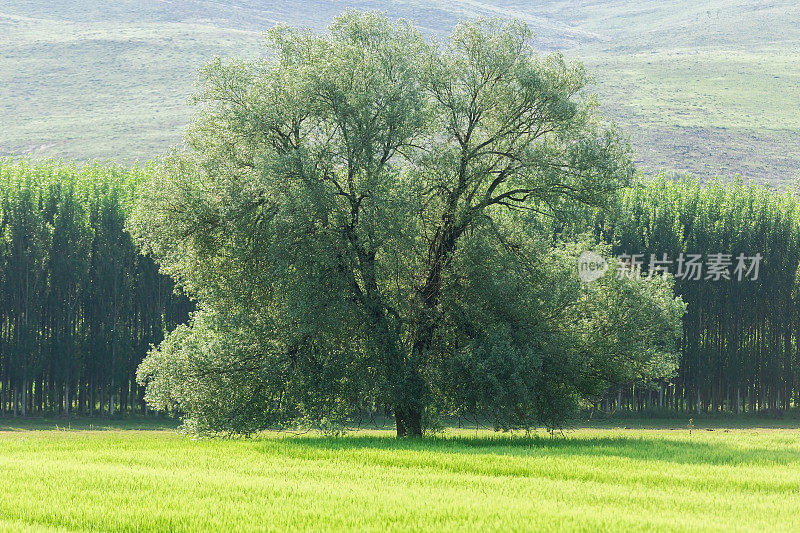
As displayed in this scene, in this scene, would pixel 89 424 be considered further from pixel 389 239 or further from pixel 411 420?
pixel 389 239

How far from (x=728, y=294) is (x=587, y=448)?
41289mm

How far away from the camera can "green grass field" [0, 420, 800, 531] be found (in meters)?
13.2

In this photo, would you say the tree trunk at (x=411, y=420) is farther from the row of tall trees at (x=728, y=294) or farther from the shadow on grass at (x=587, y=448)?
the row of tall trees at (x=728, y=294)

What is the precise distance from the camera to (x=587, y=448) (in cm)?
2520

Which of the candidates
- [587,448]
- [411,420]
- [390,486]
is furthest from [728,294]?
[390,486]

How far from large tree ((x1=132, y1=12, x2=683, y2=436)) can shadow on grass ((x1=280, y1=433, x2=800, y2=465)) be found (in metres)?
1.57

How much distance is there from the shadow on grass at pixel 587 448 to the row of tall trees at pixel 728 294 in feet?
111

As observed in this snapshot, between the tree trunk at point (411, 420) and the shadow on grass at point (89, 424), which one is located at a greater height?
the tree trunk at point (411, 420)

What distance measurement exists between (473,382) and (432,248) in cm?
539

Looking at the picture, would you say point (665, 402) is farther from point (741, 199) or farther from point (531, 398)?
point (531, 398)

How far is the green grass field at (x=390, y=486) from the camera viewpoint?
1321 cm

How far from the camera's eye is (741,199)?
209 feet

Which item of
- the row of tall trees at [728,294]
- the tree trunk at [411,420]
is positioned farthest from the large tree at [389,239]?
the row of tall trees at [728,294]

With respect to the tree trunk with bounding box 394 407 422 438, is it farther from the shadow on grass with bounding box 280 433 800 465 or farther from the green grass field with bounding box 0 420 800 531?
the green grass field with bounding box 0 420 800 531
